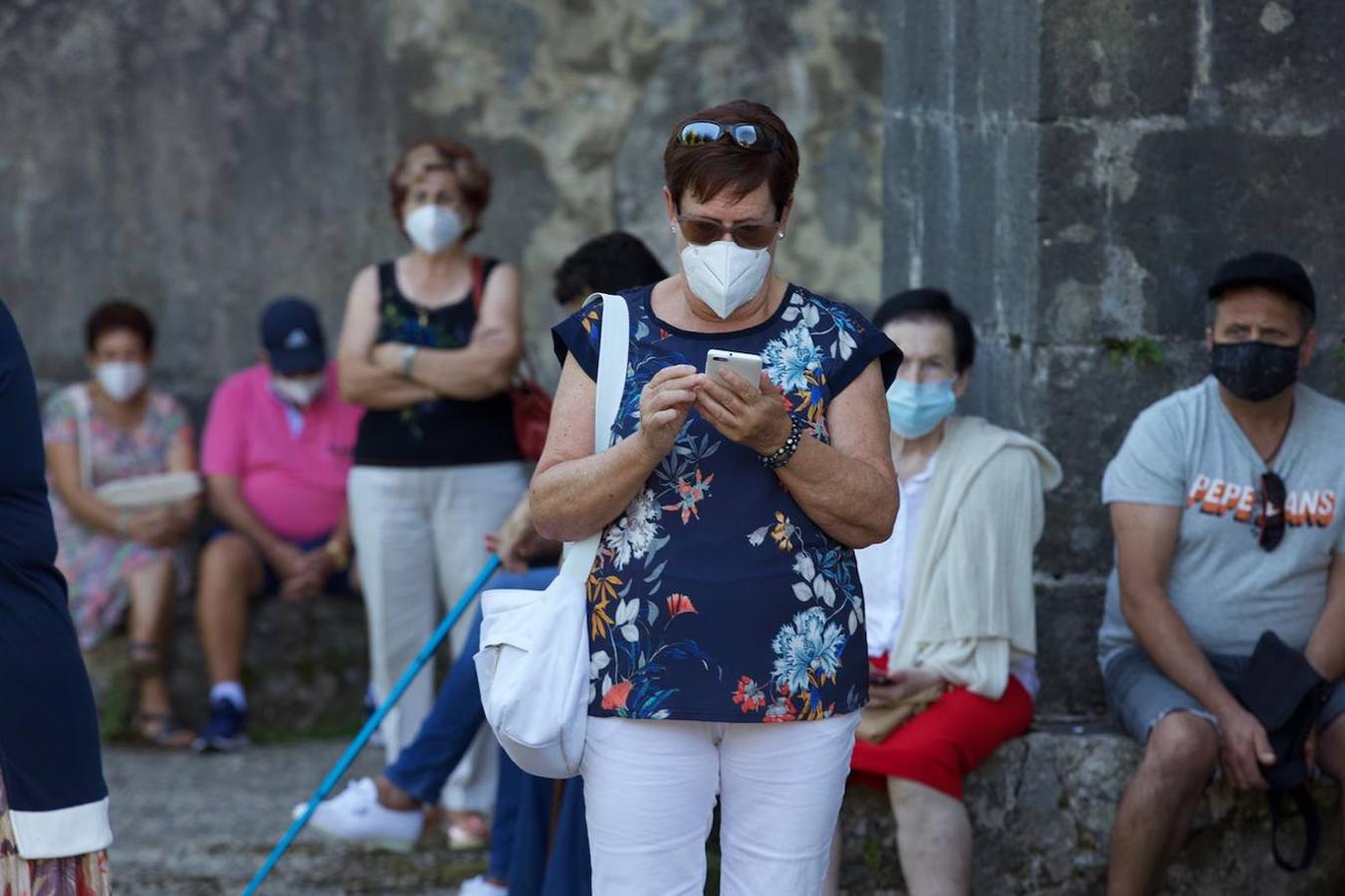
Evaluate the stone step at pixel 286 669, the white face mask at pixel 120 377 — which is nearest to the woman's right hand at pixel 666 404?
the stone step at pixel 286 669

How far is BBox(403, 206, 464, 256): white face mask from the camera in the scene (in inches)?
230

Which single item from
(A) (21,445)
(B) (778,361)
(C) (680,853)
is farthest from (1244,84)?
(A) (21,445)

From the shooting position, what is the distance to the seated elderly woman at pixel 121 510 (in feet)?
22.9

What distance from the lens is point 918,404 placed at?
4.69 m

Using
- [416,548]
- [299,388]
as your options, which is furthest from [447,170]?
[299,388]

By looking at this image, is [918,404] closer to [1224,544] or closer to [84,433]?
[1224,544]

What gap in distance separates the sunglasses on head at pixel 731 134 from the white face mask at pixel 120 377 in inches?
163

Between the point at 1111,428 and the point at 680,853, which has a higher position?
the point at 1111,428

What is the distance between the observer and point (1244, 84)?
4.90 meters

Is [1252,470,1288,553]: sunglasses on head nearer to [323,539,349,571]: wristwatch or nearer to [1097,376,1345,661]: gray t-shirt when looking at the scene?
[1097,376,1345,661]: gray t-shirt

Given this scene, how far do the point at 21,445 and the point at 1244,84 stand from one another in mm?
2987

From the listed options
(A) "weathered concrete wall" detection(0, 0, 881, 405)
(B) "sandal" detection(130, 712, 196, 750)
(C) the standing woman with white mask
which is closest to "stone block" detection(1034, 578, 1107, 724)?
(C) the standing woman with white mask

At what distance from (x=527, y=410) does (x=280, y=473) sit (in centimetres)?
158

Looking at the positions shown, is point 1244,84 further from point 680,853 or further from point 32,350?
point 32,350
